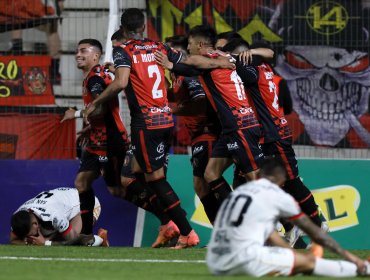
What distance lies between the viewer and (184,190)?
15797 mm

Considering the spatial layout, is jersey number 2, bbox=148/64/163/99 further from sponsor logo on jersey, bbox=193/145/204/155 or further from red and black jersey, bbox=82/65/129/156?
sponsor logo on jersey, bbox=193/145/204/155

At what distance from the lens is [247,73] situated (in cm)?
1441

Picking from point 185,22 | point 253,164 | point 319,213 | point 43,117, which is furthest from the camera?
point 185,22

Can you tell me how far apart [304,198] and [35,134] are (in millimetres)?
3723

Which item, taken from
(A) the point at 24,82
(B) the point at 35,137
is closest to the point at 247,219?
(B) the point at 35,137

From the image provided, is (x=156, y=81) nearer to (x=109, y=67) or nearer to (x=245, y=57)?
(x=245, y=57)

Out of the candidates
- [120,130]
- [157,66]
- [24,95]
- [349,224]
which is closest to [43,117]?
[24,95]

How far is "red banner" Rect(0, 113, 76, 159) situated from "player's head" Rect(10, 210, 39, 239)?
1473 millimetres

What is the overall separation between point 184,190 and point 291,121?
179 cm

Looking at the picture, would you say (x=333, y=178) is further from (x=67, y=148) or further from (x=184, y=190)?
(x=67, y=148)

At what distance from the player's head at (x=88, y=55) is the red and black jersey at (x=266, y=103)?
1856 millimetres

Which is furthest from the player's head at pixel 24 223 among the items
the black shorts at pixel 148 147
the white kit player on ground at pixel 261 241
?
the white kit player on ground at pixel 261 241

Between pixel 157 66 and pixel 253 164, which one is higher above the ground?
pixel 157 66

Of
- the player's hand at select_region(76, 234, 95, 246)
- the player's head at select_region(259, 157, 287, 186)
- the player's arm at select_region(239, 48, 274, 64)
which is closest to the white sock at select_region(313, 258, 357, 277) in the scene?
the player's head at select_region(259, 157, 287, 186)
